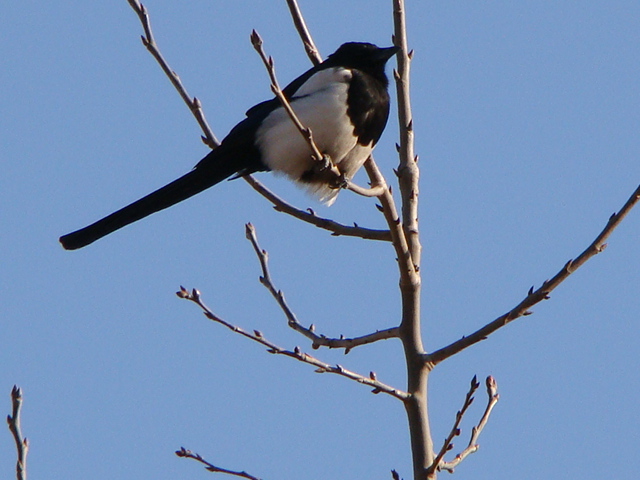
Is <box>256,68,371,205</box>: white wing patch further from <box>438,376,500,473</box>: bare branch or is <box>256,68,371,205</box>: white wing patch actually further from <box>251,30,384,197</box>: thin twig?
<box>438,376,500,473</box>: bare branch

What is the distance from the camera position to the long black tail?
372 cm

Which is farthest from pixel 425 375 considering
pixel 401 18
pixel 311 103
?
pixel 311 103

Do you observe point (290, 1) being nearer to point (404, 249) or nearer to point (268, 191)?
point (268, 191)

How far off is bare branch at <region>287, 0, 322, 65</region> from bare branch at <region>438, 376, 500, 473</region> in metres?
1.19

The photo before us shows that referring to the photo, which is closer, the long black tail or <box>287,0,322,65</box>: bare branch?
<box>287,0,322,65</box>: bare branch

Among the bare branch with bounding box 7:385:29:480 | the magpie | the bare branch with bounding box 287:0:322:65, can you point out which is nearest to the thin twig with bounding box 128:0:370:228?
the bare branch with bounding box 287:0:322:65

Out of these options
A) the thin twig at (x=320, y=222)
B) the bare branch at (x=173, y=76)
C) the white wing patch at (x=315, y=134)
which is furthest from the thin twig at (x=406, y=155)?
the white wing patch at (x=315, y=134)

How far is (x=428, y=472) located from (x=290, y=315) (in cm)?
76

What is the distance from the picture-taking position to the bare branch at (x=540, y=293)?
7.32 feet

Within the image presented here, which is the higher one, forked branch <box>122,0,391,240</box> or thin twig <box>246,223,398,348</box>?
forked branch <box>122,0,391,240</box>

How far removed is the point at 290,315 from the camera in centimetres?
274

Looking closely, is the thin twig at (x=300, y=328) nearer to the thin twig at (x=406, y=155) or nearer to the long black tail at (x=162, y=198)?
the thin twig at (x=406, y=155)

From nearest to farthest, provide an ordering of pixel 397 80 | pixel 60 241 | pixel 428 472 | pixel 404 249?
1. pixel 428 472
2. pixel 404 249
3. pixel 397 80
4. pixel 60 241

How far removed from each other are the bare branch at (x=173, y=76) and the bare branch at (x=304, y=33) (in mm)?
399
